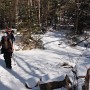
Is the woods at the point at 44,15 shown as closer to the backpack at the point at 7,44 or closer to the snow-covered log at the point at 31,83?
the backpack at the point at 7,44

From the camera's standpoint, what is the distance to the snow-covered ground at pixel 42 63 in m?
11.5

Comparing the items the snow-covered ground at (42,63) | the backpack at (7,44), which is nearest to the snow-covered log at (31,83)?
the snow-covered ground at (42,63)

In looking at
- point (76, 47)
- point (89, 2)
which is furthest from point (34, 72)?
point (89, 2)

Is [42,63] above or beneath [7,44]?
beneath

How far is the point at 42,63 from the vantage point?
14.4 m

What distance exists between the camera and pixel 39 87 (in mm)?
10422

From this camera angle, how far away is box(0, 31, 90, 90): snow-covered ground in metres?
11.5

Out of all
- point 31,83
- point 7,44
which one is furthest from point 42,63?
point 31,83

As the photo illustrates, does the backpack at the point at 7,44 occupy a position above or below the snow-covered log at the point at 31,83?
above

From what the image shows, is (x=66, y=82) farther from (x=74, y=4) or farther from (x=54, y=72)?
(x=74, y=4)

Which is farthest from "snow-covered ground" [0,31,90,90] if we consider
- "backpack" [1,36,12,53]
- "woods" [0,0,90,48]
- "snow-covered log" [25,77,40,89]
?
"woods" [0,0,90,48]

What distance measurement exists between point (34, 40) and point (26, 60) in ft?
11.9

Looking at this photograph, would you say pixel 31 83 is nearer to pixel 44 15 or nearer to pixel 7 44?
pixel 7 44

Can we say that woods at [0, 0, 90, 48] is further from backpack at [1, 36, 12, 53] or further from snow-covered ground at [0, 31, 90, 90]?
backpack at [1, 36, 12, 53]
